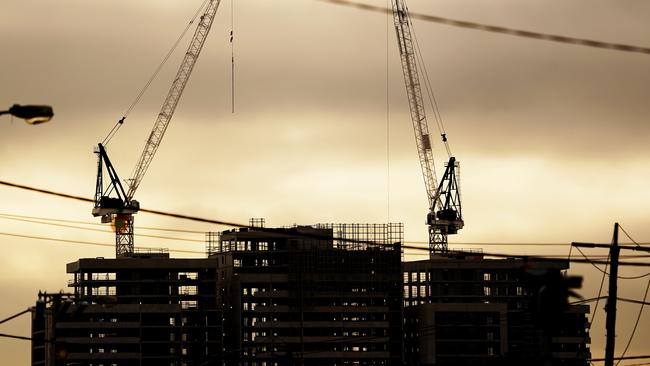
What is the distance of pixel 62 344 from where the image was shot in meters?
89.7

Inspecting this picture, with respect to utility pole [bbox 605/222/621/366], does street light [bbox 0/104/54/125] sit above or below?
above

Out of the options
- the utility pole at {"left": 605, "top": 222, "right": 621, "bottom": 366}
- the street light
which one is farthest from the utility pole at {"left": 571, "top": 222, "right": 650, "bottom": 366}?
the street light

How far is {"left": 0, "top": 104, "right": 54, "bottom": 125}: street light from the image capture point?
52.6m

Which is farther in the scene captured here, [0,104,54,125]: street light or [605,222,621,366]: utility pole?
[605,222,621,366]: utility pole

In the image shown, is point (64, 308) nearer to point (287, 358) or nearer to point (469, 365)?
point (469, 365)

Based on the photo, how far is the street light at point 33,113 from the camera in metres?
52.6

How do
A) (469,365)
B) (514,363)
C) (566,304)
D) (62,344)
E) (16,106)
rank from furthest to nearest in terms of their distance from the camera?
1. (469,365)
2. (514,363)
3. (62,344)
4. (566,304)
5. (16,106)

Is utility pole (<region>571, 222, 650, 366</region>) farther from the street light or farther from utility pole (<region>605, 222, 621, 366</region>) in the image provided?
the street light

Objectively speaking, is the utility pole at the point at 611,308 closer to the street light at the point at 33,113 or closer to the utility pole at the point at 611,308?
the utility pole at the point at 611,308

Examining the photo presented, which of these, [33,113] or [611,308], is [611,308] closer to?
[611,308]

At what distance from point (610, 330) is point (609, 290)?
81.6 inches

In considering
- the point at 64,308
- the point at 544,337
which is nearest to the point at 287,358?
the point at 64,308

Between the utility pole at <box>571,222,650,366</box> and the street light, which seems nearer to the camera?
the street light

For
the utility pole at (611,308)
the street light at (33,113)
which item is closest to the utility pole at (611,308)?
the utility pole at (611,308)
